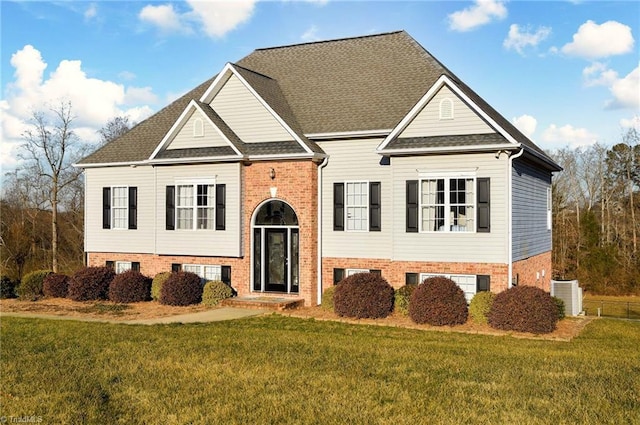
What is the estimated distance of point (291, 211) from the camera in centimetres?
2088

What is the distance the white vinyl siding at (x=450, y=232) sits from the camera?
57.7ft

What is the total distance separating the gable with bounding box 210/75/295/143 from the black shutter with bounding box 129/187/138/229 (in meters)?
5.00

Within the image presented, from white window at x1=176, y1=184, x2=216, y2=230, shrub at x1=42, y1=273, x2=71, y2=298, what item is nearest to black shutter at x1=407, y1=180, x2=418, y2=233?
white window at x1=176, y1=184, x2=216, y2=230

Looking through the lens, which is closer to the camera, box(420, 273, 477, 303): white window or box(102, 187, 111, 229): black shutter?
box(420, 273, 477, 303): white window

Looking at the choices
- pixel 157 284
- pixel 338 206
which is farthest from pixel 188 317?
pixel 338 206

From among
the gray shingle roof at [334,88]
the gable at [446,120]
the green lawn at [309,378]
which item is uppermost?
the gray shingle roof at [334,88]

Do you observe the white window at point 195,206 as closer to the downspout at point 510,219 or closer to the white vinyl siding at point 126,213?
the white vinyl siding at point 126,213

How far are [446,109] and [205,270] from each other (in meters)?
10.5

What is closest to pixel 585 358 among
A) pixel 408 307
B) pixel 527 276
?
pixel 408 307

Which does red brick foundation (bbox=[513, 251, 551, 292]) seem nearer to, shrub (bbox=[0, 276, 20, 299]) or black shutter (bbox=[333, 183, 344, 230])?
black shutter (bbox=[333, 183, 344, 230])

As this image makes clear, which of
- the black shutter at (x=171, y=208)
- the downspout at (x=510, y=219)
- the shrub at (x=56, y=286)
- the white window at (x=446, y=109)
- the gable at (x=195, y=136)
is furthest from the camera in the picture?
the shrub at (x=56, y=286)

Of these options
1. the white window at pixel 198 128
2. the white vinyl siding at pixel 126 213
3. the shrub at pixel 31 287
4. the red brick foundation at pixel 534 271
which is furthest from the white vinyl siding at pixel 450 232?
the shrub at pixel 31 287

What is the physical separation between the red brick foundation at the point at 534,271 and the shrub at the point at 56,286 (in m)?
16.5

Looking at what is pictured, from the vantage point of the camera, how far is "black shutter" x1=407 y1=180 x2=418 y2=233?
1852 cm
